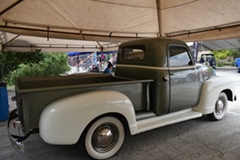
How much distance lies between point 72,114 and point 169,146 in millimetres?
1754

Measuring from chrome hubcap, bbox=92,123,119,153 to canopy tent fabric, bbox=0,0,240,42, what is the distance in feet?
8.89

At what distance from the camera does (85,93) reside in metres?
2.53

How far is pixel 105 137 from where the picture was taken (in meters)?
2.71

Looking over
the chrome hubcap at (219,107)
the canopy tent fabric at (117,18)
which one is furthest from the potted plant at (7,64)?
the chrome hubcap at (219,107)

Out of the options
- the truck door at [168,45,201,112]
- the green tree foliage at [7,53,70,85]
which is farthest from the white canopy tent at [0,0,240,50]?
the green tree foliage at [7,53,70,85]

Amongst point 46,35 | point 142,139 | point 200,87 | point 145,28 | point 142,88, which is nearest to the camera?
point 142,88

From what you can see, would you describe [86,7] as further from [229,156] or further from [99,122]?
[229,156]

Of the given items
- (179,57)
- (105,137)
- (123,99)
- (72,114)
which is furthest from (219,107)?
(72,114)

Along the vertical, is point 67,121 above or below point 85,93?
below

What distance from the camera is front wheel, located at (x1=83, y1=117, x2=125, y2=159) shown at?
8.42 feet

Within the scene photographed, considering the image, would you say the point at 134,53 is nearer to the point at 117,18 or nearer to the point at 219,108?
the point at 117,18

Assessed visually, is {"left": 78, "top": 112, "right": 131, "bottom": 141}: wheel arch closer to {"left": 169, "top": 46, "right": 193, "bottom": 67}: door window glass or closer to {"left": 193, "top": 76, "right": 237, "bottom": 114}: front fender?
{"left": 169, "top": 46, "right": 193, "bottom": 67}: door window glass

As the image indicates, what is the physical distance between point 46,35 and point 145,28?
2.97 meters

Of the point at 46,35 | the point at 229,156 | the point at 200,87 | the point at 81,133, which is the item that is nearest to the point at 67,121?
the point at 81,133
